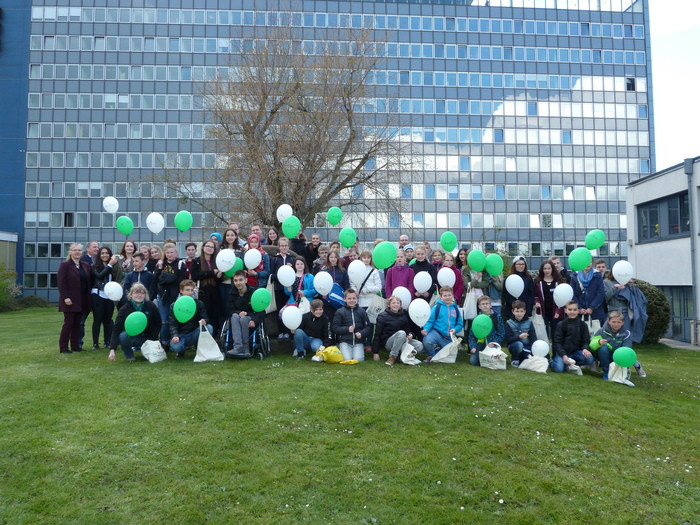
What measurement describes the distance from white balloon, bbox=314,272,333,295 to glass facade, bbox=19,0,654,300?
115 ft

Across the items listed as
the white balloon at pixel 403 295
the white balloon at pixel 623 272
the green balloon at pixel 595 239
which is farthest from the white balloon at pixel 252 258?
the white balloon at pixel 623 272

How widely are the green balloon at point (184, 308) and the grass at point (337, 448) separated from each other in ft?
2.88

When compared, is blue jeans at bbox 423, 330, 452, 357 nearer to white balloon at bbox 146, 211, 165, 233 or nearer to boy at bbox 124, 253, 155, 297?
boy at bbox 124, 253, 155, 297

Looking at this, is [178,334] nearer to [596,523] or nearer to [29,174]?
[596,523]

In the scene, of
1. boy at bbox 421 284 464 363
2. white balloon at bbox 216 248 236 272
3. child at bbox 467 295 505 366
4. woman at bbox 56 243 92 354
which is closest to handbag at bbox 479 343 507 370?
child at bbox 467 295 505 366

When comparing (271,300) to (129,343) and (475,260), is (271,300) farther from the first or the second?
(475,260)

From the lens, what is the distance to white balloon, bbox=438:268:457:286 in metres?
9.08

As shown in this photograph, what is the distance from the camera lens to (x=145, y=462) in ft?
15.3

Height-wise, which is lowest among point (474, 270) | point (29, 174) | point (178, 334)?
point (178, 334)

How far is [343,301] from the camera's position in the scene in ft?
29.6

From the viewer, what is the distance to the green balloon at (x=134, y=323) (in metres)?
7.82

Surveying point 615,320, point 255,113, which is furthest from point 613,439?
point 255,113

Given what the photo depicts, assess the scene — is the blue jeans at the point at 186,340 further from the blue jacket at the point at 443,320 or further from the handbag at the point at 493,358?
the handbag at the point at 493,358

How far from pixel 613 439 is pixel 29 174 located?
53.3 meters
